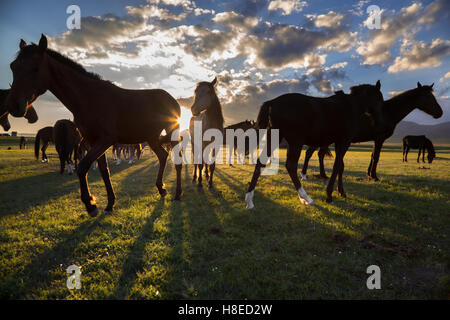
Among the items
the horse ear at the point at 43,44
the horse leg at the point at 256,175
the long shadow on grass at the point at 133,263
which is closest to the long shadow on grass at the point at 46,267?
the long shadow on grass at the point at 133,263

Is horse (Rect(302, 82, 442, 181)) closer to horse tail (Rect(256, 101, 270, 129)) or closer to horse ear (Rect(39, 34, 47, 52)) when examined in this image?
horse tail (Rect(256, 101, 270, 129))

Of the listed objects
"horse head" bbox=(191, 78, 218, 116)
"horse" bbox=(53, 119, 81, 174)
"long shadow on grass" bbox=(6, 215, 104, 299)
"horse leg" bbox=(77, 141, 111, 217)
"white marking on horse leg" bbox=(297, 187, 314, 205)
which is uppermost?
"horse head" bbox=(191, 78, 218, 116)

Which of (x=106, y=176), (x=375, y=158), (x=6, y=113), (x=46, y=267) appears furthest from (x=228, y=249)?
(x=375, y=158)

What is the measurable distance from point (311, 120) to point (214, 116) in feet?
11.0

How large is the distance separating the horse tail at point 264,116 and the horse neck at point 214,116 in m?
2.01

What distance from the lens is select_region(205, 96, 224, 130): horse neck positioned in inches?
286

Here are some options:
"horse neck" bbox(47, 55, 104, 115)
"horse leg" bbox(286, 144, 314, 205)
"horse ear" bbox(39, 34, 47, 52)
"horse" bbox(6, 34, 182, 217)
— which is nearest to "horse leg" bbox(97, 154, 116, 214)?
"horse" bbox(6, 34, 182, 217)

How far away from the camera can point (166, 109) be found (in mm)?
5555

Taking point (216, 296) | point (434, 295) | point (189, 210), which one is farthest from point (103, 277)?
point (434, 295)

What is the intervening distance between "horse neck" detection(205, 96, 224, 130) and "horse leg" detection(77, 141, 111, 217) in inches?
151

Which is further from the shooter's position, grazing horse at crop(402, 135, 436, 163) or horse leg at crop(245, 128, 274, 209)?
grazing horse at crop(402, 135, 436, 163)

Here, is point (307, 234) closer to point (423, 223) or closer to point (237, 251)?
point (237, 251)

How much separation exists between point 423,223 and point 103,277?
6214mm
